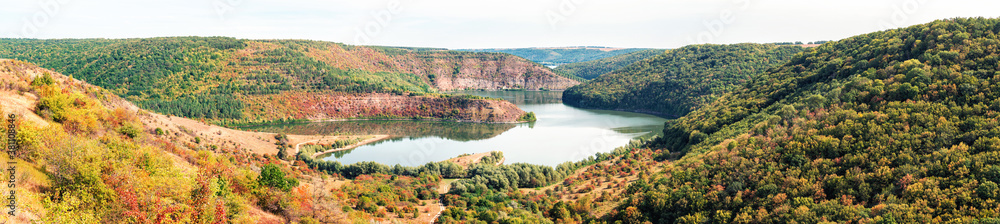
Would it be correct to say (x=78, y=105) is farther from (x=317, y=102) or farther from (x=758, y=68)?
(x=758, y=68)

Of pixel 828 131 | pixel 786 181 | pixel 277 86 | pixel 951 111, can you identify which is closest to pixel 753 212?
pixel 786 181

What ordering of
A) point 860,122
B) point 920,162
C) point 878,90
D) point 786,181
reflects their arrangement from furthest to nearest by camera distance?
point 878,90
point 860,122
point 786,181
point 920,162

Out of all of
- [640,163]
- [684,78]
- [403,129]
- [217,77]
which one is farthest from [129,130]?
[684,78]

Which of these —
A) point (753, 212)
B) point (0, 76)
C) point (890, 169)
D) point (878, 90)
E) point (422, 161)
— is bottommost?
point (422, 161)

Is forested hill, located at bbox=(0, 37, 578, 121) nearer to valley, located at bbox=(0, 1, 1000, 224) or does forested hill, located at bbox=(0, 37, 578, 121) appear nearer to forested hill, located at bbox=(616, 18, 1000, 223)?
valley, located at bbox=(0, 1, 1000, 224)

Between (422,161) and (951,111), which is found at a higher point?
(951,111)

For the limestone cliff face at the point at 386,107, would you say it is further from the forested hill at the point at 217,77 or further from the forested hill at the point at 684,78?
the forested hill at the point at 684,78

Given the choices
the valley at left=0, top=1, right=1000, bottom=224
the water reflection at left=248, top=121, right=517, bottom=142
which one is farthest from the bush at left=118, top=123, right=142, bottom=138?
the water reflection at left=248, top=121, right=517, bottom=142
